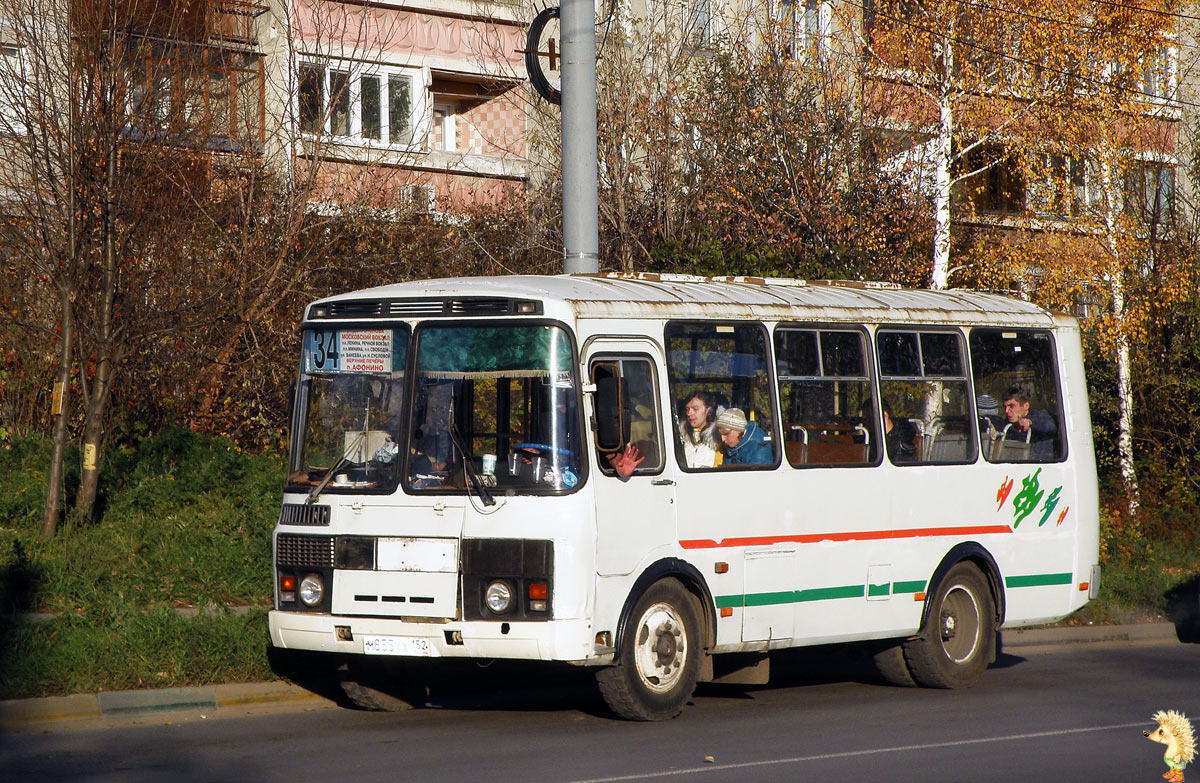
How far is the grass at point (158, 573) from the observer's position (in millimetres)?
10445

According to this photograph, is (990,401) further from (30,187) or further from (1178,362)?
(1178,362)

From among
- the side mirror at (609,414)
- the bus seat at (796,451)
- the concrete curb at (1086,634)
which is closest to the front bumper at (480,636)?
the side mirror at (609,414)

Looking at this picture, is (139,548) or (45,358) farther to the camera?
(45,358)

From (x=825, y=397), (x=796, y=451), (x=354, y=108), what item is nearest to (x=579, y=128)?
(x=825, y=397)

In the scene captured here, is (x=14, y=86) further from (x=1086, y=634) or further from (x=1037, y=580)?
(x=1086, y=634)

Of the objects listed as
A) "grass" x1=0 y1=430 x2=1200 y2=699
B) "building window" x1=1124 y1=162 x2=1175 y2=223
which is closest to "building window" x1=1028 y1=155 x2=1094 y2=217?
"building window" x1=1124 y1=162 x2=1175 y2=223

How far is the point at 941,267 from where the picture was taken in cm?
2225

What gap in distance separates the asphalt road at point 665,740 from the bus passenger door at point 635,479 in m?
1.15

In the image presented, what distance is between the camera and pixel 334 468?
32.8 ft

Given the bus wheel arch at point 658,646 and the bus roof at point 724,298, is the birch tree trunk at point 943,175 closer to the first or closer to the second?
the bus roof at point 724,298

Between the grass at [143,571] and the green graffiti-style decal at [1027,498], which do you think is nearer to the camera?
the grass at [143,571]

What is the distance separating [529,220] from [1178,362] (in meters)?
9.95

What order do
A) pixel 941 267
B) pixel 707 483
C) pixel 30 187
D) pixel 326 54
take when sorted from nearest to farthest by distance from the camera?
pixel 707 483, pixel 30 187, pixel 326 54, pixel 941 267

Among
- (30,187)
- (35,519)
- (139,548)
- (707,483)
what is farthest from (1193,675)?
(30,187)
